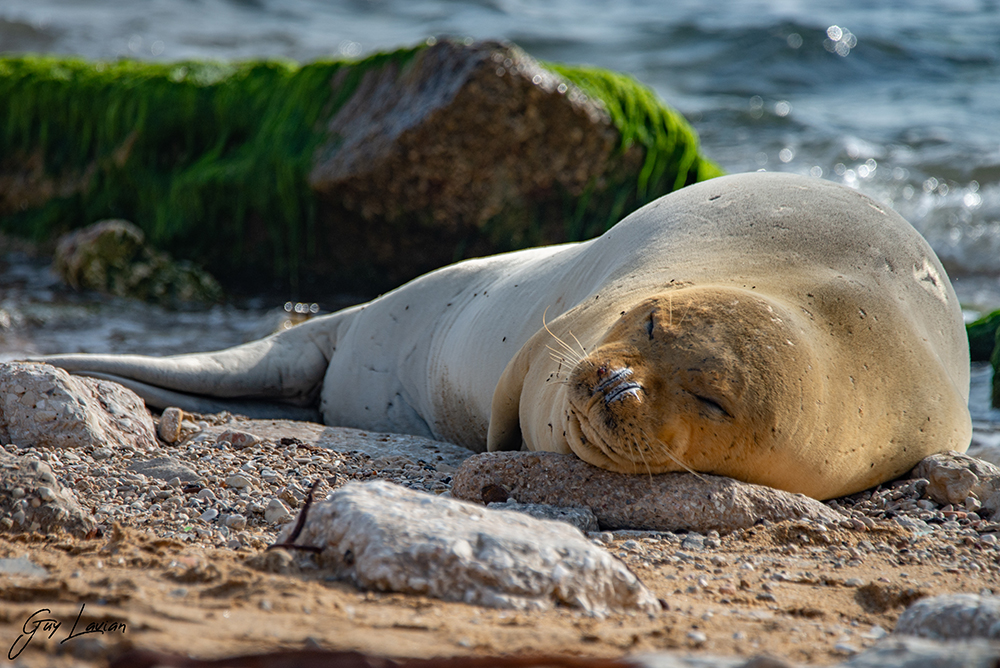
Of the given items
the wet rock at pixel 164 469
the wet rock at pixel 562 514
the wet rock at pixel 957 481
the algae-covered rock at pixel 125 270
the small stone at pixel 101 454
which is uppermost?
the wet rock at pixel 957 481

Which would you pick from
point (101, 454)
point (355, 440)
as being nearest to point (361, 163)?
point (355, 440)

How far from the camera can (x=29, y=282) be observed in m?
8.09

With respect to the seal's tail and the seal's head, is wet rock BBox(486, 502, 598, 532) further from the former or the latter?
the seal's tail

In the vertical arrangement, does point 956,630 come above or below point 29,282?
above

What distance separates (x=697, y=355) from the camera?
2.82 meters

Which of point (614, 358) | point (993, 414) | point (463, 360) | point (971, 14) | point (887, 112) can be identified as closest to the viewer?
point (614, 358)

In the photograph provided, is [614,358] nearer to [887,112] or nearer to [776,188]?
[776,188]

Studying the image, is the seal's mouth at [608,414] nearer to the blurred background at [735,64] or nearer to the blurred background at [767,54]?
the blurred background at [735,64]

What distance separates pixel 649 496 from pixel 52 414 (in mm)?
2147

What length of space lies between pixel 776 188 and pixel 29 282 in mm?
6372

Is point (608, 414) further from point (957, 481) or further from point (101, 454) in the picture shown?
point (101, 454)

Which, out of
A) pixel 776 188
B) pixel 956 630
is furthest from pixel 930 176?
pixel 956 630

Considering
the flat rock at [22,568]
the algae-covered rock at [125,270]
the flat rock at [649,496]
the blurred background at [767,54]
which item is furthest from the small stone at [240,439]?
the blurred background at [767,54]

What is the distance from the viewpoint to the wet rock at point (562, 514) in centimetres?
288
